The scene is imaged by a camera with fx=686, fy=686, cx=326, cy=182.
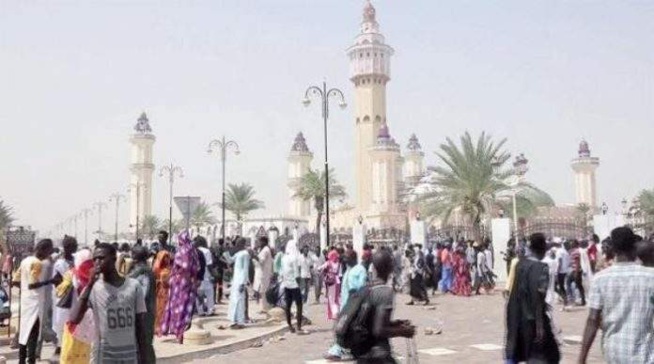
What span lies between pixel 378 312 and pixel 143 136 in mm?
92897

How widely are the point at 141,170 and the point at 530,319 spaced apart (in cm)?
9158

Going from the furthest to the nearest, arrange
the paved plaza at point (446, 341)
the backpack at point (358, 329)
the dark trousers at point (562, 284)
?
the dark trousers at point (562, 284)
the paved plaza at point (446, 341)
the backpack at point (358, 329)

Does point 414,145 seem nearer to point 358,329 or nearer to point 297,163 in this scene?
point 297,163

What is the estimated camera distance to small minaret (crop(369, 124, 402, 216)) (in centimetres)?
7606

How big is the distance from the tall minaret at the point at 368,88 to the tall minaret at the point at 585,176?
104 ft

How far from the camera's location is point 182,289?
1020 cm

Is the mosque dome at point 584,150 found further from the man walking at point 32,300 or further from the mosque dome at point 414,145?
the man walking at point 32,300

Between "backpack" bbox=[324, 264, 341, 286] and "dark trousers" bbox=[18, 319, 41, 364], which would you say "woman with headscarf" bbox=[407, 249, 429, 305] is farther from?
"dark trousers" bbox=[18, 319, 41, 364]

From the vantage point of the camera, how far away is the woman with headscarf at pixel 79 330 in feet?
17.5

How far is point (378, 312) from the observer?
13.3 ft

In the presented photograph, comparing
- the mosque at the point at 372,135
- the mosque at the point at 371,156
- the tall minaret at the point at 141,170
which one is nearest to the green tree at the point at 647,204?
the mosque at the point at 371,156

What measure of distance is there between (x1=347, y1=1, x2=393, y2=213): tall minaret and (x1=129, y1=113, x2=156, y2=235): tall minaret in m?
30.1

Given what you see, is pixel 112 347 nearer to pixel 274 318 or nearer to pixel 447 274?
pixel 274 318

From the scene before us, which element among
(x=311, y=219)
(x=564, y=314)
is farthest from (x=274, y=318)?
(x=311, y=219)
